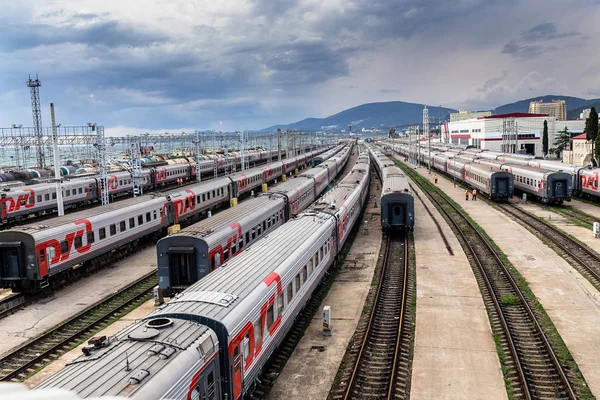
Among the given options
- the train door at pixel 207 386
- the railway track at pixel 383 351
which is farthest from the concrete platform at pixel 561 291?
the train door at pixel 207 386

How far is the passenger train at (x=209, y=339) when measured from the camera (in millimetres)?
8203

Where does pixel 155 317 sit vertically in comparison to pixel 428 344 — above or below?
above

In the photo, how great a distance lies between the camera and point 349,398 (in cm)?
1298

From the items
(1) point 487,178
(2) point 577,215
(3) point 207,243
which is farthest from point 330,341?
(1) point 487,178

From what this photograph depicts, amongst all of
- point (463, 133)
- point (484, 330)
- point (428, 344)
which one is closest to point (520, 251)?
point (484, 330)

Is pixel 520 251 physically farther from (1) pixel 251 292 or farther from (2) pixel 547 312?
(1) pixel 251 292

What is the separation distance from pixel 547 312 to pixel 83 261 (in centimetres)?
2069

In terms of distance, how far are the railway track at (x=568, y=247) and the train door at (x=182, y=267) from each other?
57.4 ft

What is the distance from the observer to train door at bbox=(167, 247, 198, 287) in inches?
734

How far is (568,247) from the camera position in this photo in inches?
1160

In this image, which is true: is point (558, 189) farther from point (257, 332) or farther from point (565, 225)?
point (257, 332)

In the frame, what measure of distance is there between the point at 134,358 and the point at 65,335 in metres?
10.8

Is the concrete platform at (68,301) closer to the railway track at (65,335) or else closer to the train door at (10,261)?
the railway track at (65,335)

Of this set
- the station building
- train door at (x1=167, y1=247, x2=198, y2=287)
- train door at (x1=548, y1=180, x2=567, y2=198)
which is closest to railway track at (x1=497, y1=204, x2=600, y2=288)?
train door at (x1=548, y1=180, x2=567, y2=198)
